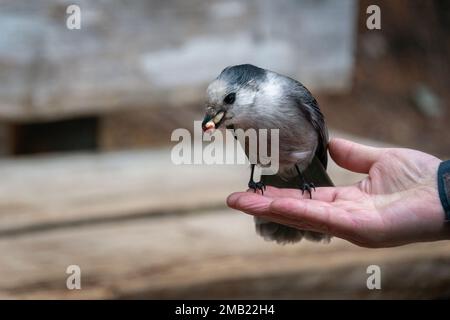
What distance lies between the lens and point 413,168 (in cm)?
113

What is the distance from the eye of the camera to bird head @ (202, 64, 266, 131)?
2.81ft

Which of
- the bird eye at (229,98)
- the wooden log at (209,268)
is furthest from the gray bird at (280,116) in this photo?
the wooden log at (209,268)

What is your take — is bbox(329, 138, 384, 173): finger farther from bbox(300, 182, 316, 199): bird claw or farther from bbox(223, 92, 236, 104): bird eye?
bbox(223, 92, 236, 104): bird eye

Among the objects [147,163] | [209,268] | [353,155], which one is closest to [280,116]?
[353,155]

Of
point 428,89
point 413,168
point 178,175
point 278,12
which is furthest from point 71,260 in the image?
point 428,89

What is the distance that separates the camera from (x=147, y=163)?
2215mm

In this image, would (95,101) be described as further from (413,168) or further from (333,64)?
(413,168)

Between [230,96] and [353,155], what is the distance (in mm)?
320

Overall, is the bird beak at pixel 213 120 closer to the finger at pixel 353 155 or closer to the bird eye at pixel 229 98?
the bird eye at pixel 229 98

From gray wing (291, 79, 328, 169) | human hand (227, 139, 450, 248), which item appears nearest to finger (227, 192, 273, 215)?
human hand (227, 139, 450, 248)

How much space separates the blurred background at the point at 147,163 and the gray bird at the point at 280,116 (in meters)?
0.52

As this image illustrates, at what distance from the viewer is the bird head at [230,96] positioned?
0.85 metres

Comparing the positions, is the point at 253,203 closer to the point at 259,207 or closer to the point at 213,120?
the point at 259,207

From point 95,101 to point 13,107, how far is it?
0.66ft
